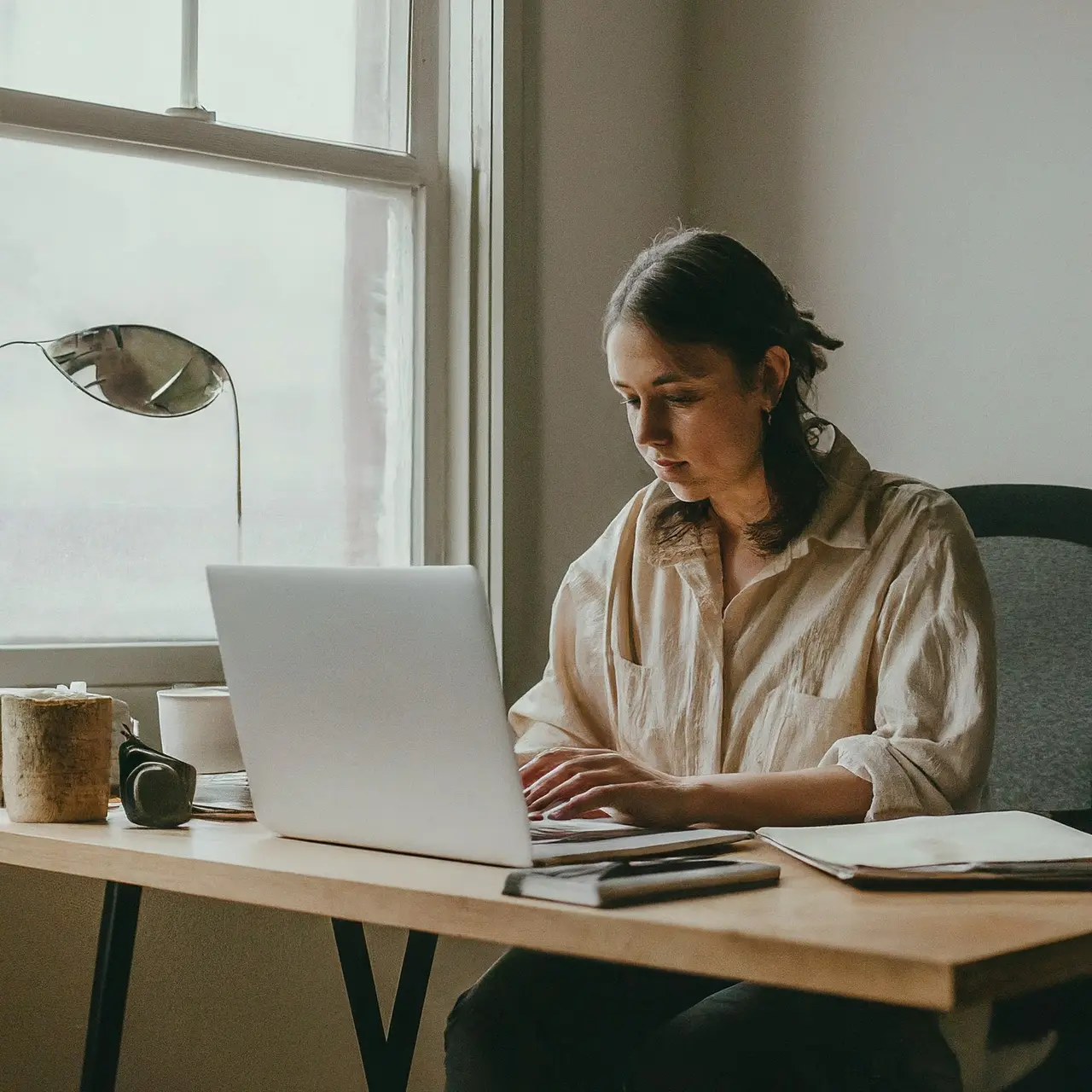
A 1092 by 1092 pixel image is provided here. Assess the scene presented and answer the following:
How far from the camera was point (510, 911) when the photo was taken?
82 centimetres

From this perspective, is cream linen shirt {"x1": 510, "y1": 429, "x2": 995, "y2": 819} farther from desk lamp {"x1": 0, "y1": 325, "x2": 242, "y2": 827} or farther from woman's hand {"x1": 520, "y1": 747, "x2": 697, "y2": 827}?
desk lamp {"x1": 0, "y1": 325, "x2": 242, "y2": 827}

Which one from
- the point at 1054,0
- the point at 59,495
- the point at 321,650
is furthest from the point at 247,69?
the point at 321,650

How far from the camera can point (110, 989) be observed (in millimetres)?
1203

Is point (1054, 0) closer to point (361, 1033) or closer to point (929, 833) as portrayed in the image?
point (929, 833)

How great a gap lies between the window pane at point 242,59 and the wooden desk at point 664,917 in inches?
46.7

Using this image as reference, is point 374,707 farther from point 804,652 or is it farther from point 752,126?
point 752,126

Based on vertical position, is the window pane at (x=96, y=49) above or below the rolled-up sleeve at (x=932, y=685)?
above

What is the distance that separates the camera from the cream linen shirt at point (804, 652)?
131cm

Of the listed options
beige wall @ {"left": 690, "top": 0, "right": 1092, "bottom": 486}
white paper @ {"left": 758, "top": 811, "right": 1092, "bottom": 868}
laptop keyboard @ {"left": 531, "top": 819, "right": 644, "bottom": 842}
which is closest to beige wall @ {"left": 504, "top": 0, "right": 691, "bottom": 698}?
beige wall @ {"left": 690, "top": 0, "right": 1092, "bottom": 486}

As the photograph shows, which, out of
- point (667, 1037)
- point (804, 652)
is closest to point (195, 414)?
point (804, 652)

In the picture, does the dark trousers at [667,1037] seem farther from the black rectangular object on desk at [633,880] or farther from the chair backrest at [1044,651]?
the chair backrest at [1044,651]

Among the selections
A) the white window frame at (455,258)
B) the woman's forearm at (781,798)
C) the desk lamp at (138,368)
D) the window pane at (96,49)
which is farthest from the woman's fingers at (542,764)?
the window pane at (96,49)

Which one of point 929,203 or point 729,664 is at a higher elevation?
point 929,203

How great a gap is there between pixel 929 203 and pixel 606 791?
1.34m
